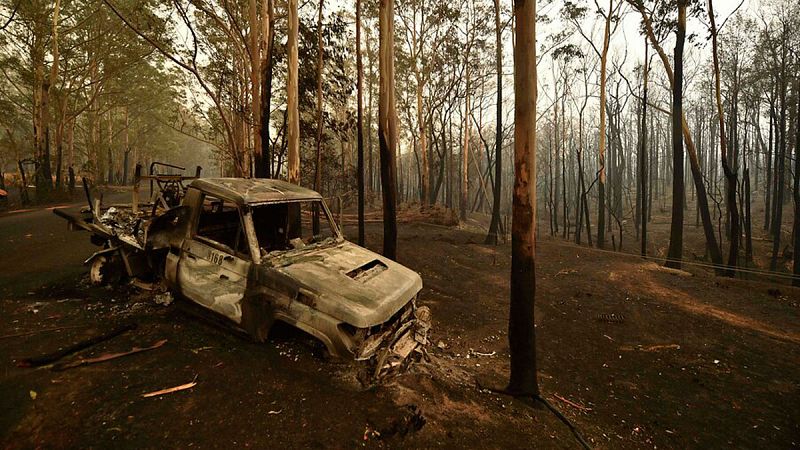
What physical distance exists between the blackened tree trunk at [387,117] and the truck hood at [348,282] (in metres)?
3.86

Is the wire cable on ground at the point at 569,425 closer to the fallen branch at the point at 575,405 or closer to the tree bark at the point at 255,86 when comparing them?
the fallen branch at the point at 575,405

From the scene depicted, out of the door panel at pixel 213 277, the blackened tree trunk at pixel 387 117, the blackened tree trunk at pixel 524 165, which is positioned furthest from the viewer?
the blackened tree trunk at pixel 387 117

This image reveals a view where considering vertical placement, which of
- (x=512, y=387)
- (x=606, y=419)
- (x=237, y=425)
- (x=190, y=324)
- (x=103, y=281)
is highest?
(x=103, y=281)

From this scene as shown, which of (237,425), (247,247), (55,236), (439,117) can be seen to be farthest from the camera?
(439,117)

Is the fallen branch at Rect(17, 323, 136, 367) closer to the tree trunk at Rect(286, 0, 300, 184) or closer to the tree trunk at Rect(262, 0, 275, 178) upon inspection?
the tree trunk at Rect(286, 0, 300, 184)

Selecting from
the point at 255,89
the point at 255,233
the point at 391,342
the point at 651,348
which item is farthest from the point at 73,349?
the point at 255,89

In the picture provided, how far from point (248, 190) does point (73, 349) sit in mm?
2473

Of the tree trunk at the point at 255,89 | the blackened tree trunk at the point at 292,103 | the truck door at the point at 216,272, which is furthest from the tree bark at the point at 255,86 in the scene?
the truck door at the point at 216,272

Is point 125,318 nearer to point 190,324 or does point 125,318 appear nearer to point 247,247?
point 190,324

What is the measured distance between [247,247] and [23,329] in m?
3.13

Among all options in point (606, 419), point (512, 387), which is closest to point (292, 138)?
point (512, 387)

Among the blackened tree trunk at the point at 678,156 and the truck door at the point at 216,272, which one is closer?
the truck door at the point at 216,272

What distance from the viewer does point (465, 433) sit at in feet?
10.1

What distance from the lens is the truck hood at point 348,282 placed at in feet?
10.8
